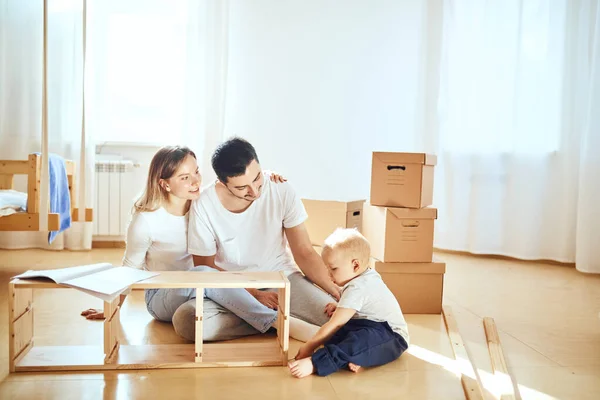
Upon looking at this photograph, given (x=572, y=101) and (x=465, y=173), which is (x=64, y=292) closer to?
(x=465, y=173)

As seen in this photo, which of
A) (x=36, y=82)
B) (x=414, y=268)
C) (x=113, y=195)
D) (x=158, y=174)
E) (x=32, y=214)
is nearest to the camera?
(x=158, y=174)

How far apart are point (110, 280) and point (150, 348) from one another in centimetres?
37

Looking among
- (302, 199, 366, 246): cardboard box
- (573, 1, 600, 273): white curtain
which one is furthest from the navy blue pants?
(573, 1, 600, 273): white curtain

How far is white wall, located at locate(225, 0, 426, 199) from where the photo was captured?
14.3ft

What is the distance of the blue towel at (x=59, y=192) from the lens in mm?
3467

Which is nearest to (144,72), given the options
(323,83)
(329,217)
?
(323,83)

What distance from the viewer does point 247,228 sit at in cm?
244

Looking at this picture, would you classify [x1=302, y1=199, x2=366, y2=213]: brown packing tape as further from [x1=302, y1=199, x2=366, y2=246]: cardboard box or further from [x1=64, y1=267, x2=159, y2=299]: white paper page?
[x1=64, y1=267, x2=159, y2=299]: white paper page

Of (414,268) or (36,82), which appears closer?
(414,268)

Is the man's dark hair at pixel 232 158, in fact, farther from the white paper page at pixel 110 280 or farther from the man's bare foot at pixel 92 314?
the man's bare foot at pixel 92 314

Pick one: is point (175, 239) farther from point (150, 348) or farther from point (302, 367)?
point (302, 367)

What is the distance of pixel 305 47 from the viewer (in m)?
4.39

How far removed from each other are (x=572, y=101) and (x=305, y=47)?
1806 mm

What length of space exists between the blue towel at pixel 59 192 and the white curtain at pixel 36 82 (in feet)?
1.70
